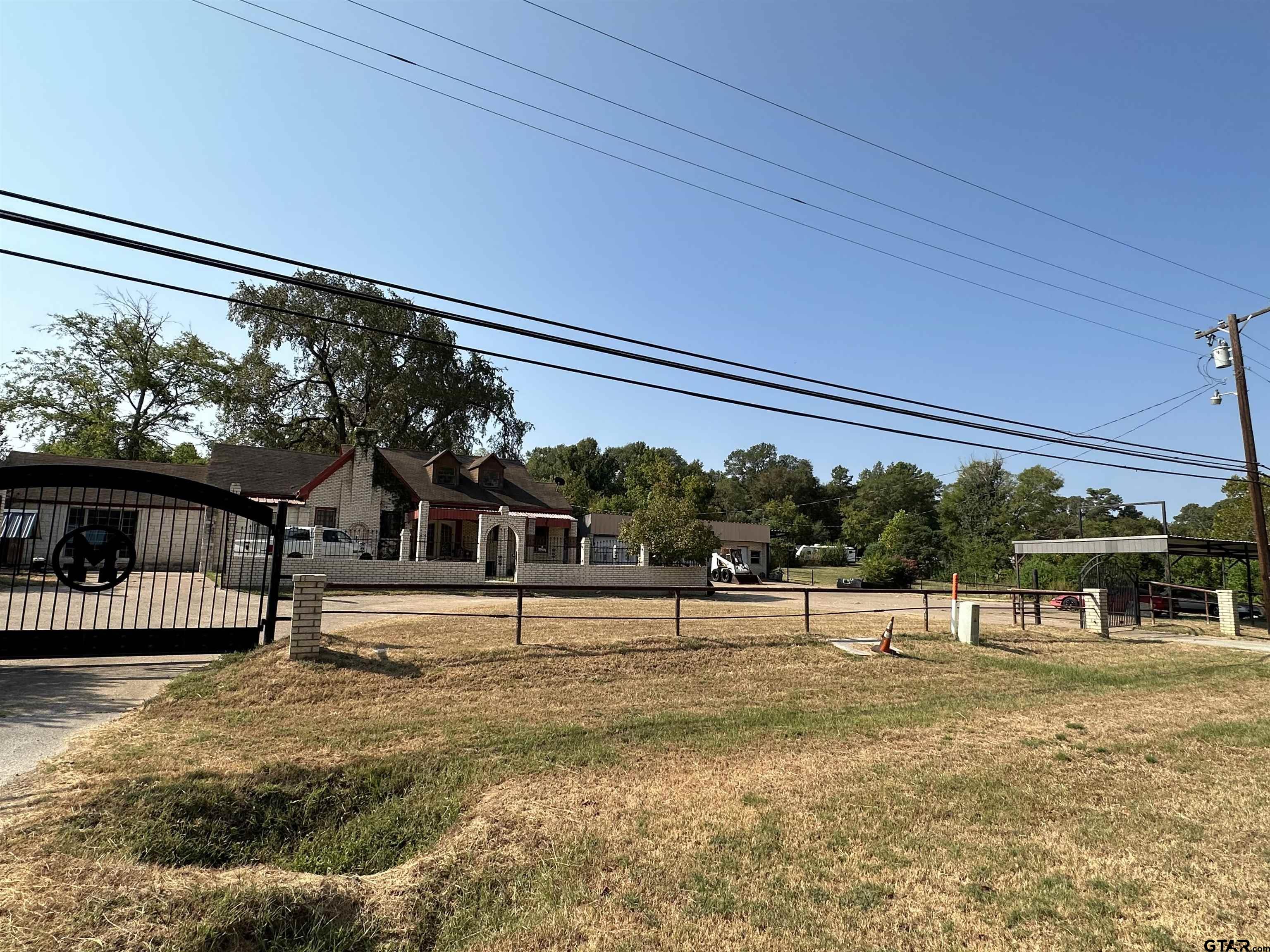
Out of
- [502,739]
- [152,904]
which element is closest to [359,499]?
[502,739]

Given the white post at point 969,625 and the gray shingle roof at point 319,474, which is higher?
the gray shingle roof at point 319,474

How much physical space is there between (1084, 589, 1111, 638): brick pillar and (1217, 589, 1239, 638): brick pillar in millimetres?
3479

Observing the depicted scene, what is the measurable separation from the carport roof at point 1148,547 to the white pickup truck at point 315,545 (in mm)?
23716

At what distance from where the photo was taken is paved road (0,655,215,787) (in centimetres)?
554

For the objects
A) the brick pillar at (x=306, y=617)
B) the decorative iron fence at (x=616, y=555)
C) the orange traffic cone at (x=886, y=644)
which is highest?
the decorative iron fence at (x=616, y=555)

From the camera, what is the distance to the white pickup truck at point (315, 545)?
22.2m

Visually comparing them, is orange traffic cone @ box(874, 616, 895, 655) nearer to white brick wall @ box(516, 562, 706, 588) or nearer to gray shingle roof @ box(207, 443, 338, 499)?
white brick wall @ box(516, 562, 706, 588)

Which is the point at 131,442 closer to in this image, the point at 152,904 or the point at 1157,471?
the point at 152,904

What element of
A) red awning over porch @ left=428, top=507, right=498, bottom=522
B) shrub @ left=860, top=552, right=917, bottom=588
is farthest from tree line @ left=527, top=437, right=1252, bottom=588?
red awning over porch @ left=428, top=507, right=498, bottom=522

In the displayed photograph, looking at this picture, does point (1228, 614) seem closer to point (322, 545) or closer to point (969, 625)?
point (969, 625)

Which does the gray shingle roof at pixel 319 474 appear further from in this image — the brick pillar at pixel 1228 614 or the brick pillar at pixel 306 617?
the brick pillar at pixel 1228 614

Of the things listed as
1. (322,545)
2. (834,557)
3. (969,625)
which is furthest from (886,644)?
(834,557)

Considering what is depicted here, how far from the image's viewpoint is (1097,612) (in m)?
16.2

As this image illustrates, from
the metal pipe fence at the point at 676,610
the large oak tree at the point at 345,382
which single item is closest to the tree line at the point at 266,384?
the large oak tree at the point at 345,382
